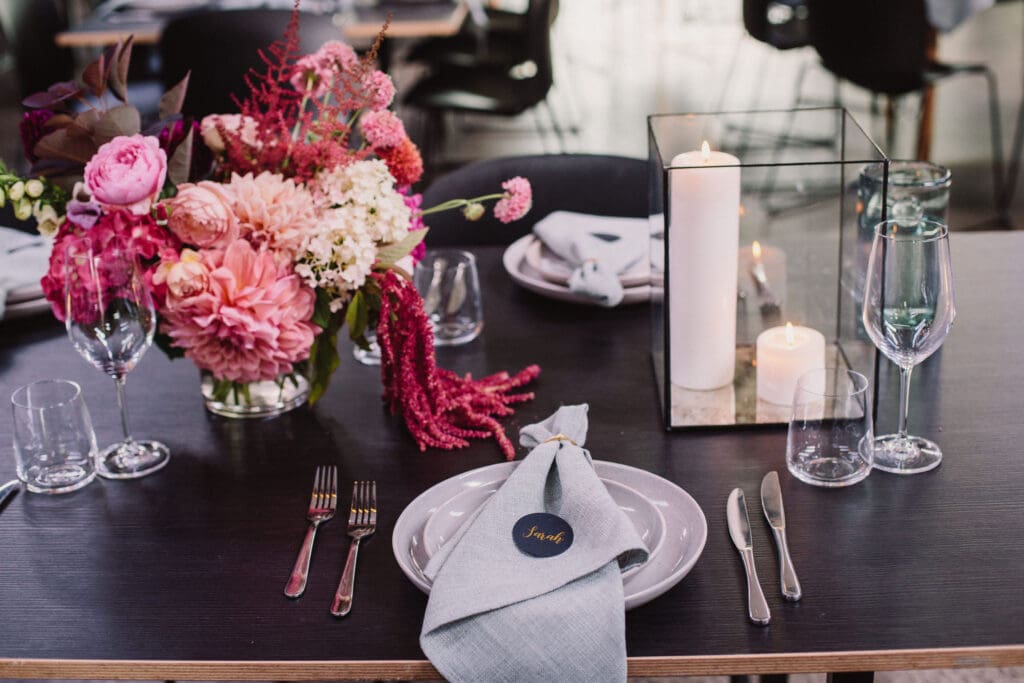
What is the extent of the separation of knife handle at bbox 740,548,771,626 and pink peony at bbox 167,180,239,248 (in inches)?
24.0

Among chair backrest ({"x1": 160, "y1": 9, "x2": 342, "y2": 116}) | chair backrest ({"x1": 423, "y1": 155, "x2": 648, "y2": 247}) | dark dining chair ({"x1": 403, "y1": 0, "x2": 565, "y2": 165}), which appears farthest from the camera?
dark dining chair ({"x1": 403, "y1": 0, "x2": 565, "y2": 165})

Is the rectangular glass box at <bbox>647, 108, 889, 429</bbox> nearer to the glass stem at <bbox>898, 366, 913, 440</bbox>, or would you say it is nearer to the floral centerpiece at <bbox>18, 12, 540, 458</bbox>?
the glass stem at <bbox>898, 366, 913, 440</bbox>

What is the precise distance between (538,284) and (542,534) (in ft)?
2.19

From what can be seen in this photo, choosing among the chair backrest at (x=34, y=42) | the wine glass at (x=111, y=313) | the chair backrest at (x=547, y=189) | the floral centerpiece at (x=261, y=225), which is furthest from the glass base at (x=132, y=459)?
the chair backrest at (x=34, y=42)

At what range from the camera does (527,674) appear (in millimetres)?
943

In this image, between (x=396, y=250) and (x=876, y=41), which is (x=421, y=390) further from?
(x=876, y=41)

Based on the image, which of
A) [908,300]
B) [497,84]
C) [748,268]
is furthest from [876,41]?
[908,300]

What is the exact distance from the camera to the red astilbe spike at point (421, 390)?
4.36ft

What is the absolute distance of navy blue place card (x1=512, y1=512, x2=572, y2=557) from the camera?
1.04 meters

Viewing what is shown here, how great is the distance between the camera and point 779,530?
3.63 feet

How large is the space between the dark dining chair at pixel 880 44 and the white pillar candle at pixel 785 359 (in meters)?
2.92

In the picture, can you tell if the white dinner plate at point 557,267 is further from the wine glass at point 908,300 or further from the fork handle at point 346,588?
the fork handle at point 346,588

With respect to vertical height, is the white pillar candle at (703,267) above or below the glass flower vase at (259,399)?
above

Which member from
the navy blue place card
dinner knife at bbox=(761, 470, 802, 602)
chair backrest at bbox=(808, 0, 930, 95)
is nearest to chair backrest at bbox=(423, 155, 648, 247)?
dinner knife at bbox=(761, 470, 802, 602)
